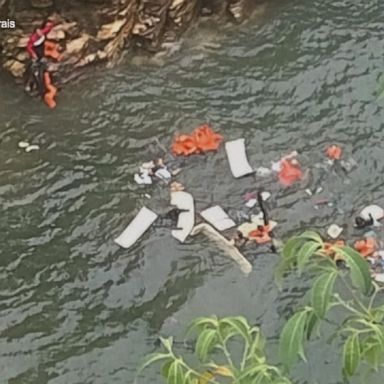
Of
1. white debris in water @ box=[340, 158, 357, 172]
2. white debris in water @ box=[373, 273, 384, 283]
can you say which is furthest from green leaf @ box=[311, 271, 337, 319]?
white debris in water @ box=[340, 158, 357, 172]

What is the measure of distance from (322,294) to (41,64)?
17.8ft

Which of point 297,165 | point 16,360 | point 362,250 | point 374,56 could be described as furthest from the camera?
point 374,56

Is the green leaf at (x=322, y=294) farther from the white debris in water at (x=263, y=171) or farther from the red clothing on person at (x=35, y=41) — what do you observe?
the red clothing on person at (x=35, y=41)

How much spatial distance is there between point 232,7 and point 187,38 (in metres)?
0.46

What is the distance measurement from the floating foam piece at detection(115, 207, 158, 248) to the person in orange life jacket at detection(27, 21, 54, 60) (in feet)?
4.89

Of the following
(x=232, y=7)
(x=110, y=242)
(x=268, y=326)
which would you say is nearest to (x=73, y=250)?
(x=110, y=242)

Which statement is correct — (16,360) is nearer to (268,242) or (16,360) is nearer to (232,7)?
(268,242)

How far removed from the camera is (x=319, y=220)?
7.10 meters

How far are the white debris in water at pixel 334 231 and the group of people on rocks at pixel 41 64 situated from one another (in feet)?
7.38

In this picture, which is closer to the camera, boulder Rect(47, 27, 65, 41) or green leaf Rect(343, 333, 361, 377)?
green leaf Rect(343, 333, 361, 377)

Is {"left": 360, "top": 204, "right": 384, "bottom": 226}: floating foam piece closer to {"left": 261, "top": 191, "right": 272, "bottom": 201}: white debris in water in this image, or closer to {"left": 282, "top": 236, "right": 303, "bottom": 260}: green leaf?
{"left": 261, "top": 191, "right": 272, "bottom": 201}: white debris in water

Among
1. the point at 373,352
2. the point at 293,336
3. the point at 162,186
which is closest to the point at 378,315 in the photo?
the point at 373,352

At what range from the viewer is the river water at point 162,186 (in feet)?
21.1

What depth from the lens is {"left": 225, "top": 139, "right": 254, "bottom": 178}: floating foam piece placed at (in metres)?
7.34
